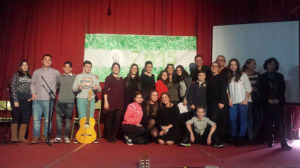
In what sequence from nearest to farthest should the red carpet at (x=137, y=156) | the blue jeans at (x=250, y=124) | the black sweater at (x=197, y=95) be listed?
1. the red carpet at (x=137, y=156)
2. the black sweater at (x=197, y=95)
3. the blue jeans at (x=250, y=124)

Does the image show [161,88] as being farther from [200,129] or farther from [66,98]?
[66,98]

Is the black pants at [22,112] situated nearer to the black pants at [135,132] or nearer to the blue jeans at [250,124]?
the black pants at [135,132]

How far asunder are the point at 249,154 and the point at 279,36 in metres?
2.96

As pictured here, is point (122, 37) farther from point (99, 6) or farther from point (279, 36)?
point (279, 36)

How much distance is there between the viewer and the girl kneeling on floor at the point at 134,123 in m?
4.45

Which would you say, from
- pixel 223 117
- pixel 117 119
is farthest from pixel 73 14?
pixel 223 117

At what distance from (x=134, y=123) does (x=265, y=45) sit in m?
3.22

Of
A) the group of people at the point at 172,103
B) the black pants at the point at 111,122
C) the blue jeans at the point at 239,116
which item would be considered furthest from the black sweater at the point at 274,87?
the black pants at the point at 111,122

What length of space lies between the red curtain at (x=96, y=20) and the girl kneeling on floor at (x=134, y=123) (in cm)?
185

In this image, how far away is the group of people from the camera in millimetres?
4453

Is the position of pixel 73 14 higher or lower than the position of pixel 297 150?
higher

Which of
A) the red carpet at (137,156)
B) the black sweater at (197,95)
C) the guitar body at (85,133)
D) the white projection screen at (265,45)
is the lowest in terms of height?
the red carpet at (137,156)

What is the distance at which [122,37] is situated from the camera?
19.3 feet

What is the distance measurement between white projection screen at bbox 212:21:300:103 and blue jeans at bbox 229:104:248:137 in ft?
4.52
